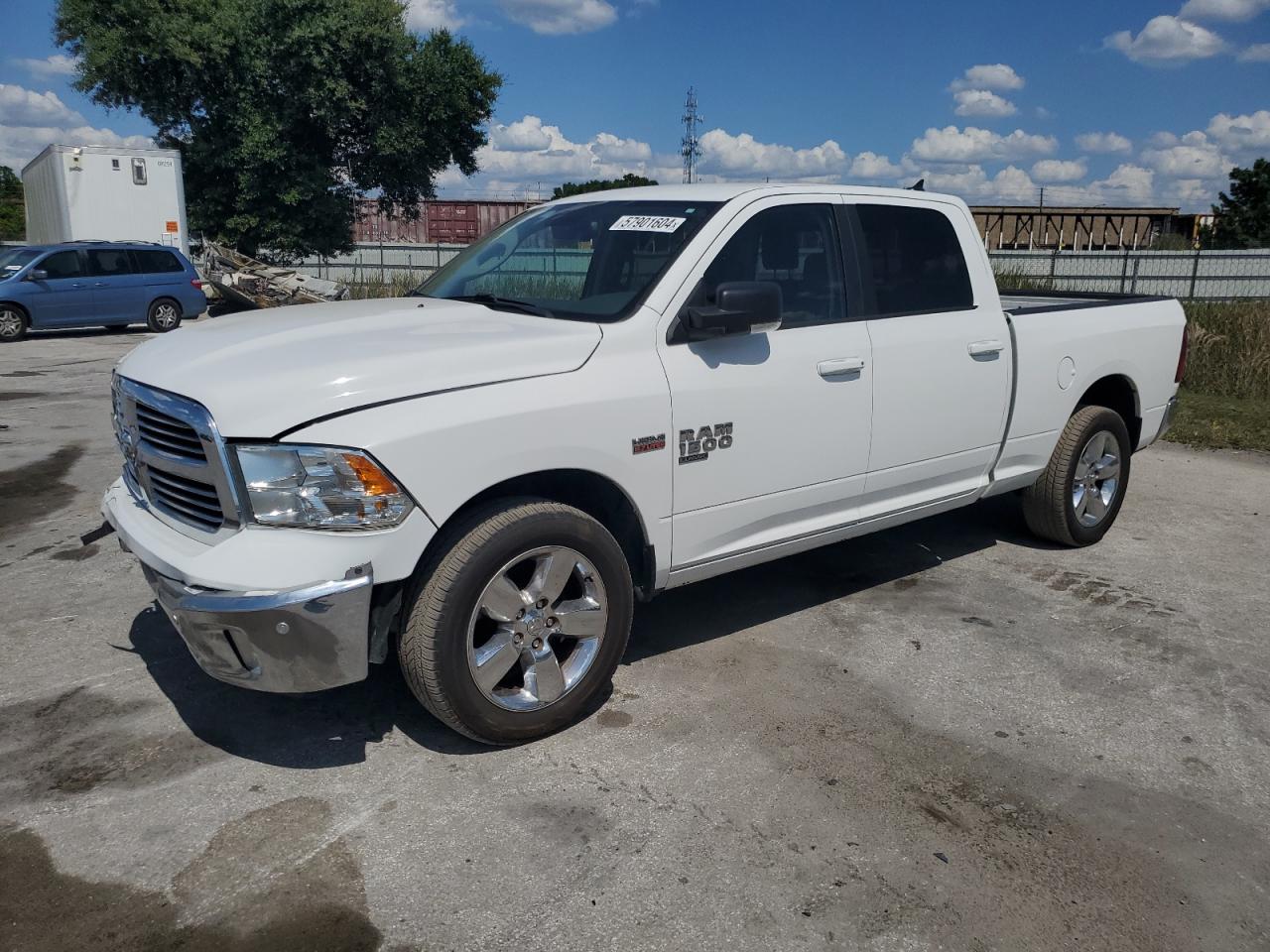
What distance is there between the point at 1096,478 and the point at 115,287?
59.6 ft

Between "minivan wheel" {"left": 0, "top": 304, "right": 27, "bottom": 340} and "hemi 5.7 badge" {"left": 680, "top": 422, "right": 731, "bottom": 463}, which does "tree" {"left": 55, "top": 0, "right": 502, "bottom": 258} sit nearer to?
"minivan wheel" {"left": 0, "top": 304, "right": 27, "bottom": 340}

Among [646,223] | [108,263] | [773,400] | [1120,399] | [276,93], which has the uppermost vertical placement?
[276,93]

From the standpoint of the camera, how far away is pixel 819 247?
4.36m

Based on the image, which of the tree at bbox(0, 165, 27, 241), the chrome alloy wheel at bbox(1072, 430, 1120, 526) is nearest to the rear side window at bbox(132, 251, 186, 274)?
the chrome alloy wheel at bbox(1072, 430, 1120, 526)

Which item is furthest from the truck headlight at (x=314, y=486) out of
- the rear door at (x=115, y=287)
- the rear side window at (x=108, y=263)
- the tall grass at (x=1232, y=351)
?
the rear side window at (x=108, y=263)

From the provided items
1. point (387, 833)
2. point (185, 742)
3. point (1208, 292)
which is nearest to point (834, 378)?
point (387, 833)

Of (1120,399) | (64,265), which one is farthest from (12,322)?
(1120,399)

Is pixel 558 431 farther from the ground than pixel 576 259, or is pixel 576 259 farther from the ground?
pixel 576 259

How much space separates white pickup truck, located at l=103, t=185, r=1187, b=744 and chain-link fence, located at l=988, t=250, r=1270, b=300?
24165mm

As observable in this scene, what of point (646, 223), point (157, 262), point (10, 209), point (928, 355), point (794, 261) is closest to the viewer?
point (646, 223)

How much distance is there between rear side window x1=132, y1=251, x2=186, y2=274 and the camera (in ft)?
63.0

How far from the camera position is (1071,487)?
570 centimetres

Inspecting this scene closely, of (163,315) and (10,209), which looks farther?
(10,209)

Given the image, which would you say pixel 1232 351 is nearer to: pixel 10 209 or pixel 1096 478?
pixel 1096 478
